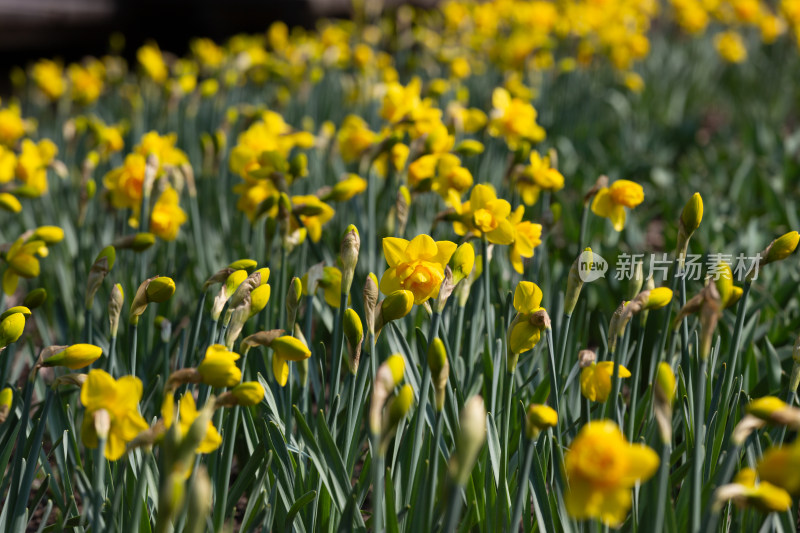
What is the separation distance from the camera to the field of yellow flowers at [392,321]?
1.02 meters

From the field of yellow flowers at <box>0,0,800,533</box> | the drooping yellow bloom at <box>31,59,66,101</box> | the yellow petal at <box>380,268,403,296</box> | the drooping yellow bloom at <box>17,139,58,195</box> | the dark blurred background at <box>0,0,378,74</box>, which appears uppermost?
the dark blurred background at <box>0,0,378,74</box>

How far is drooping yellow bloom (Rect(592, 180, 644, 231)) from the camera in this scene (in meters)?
1.68

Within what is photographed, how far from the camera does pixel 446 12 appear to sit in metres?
5.20

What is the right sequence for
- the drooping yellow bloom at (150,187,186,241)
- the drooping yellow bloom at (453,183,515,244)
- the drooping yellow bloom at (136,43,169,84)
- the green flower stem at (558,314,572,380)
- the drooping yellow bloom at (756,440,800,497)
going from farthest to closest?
the drooping yellow bloom at (136,43,169,84) → the drooping yellow bloom at (150,187,186,241) → the drooping yellow bloom at (453,183,515,244) → the green flower stem at (558,314,572,380) → the drooping yellow bloom at (756,440,800,497)

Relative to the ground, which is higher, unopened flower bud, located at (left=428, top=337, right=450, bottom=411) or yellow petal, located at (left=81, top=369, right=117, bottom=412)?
yellow petal, located at (left=81, top=369, right=117, bottom=412)

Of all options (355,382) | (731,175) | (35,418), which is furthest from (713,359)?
(731,175)

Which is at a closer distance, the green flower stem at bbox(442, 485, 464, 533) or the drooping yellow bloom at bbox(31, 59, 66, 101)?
the green flower stem at bbox(442, 485, 464, 533)

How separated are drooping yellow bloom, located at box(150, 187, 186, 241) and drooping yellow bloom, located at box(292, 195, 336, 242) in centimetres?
31

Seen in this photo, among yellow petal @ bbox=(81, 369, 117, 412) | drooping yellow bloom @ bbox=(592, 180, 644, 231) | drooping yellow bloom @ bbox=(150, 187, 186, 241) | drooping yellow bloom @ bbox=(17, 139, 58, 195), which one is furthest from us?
drooping yellow bloom @ bbox=(17, 139, 58, 195)

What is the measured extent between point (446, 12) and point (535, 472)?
4.43 metres

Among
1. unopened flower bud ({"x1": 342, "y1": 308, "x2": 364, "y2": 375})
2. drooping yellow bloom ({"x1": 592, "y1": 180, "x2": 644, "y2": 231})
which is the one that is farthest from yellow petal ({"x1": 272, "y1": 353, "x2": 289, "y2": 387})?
drooping yellow bloom ({"x1": 592, "y1": 180, "x2": 644, "y2": 231})

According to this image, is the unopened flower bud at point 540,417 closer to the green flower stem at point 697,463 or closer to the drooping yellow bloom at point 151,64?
the green flower stem at point 697,463

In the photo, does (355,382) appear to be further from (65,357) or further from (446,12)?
(446,12)

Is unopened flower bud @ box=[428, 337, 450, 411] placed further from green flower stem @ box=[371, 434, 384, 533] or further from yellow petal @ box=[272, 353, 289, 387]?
yellow petal @ box=[272, 353, 289, 387]
